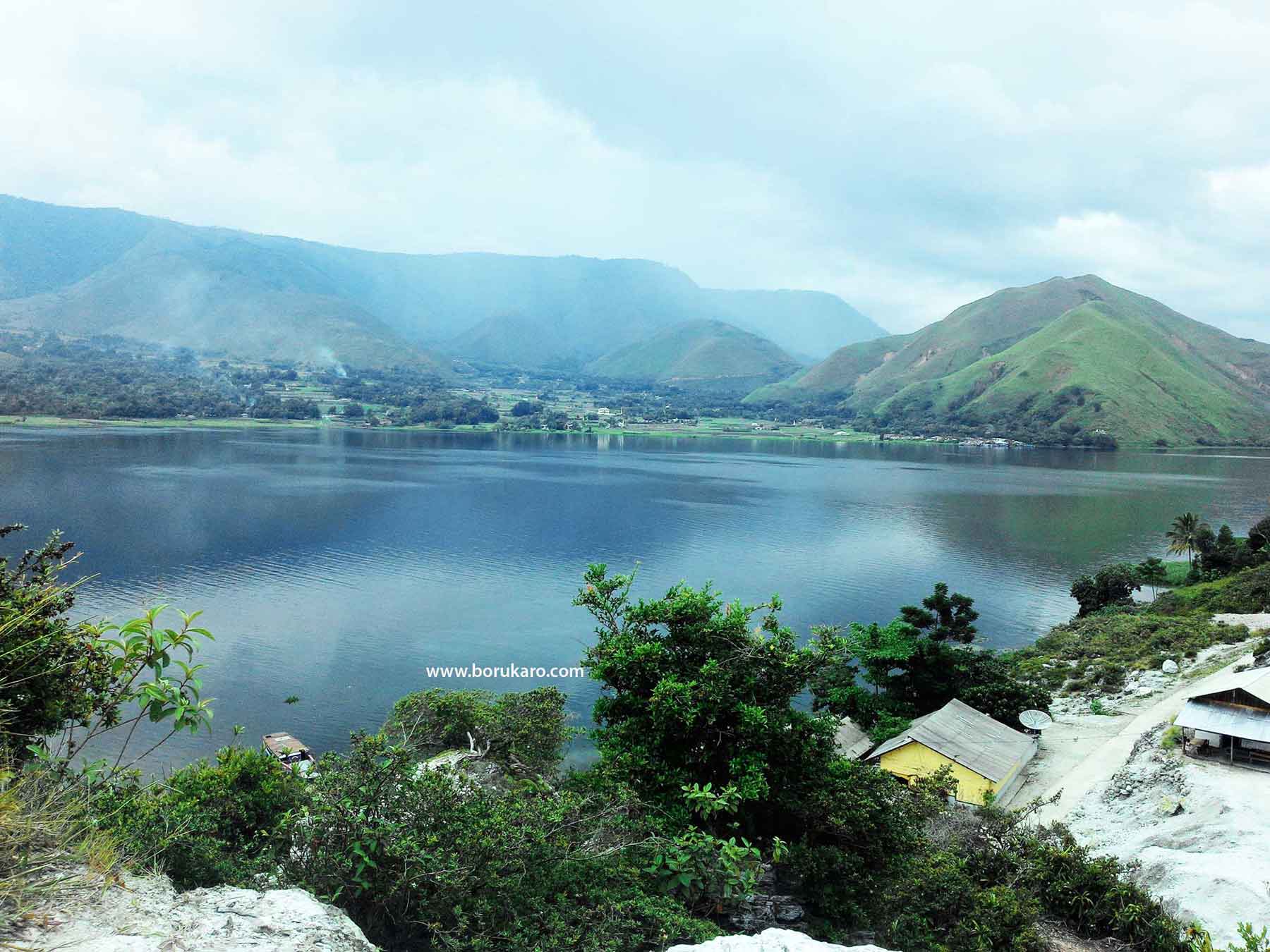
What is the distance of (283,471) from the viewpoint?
72.5 metres

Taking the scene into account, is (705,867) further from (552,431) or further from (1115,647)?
(552,431)

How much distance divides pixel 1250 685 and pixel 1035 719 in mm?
4964

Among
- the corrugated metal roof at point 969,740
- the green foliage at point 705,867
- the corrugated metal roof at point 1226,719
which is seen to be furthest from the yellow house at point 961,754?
the green foliage at point 705,867

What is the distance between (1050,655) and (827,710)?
12089mm

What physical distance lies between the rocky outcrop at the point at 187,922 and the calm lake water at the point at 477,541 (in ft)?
46.4

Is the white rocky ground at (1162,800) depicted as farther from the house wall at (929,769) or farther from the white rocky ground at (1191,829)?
the house wall at (929,769)

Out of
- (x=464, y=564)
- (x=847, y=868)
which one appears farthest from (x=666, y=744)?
(x=464, y=564)

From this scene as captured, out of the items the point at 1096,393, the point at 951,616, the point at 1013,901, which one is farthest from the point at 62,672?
the point at 1096,393

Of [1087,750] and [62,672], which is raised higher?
[62,672]

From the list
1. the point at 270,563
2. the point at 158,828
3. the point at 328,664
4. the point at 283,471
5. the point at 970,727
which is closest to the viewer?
the point at 158,828

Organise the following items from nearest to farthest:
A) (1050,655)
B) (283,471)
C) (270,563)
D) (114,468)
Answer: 1. (1050,655)
2. (270,563)
3. (114,468)
4. (283,471)

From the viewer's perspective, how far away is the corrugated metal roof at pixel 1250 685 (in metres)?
15.6

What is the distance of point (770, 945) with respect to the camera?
5.58 metres

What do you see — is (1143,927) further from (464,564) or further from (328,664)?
(464,564)
